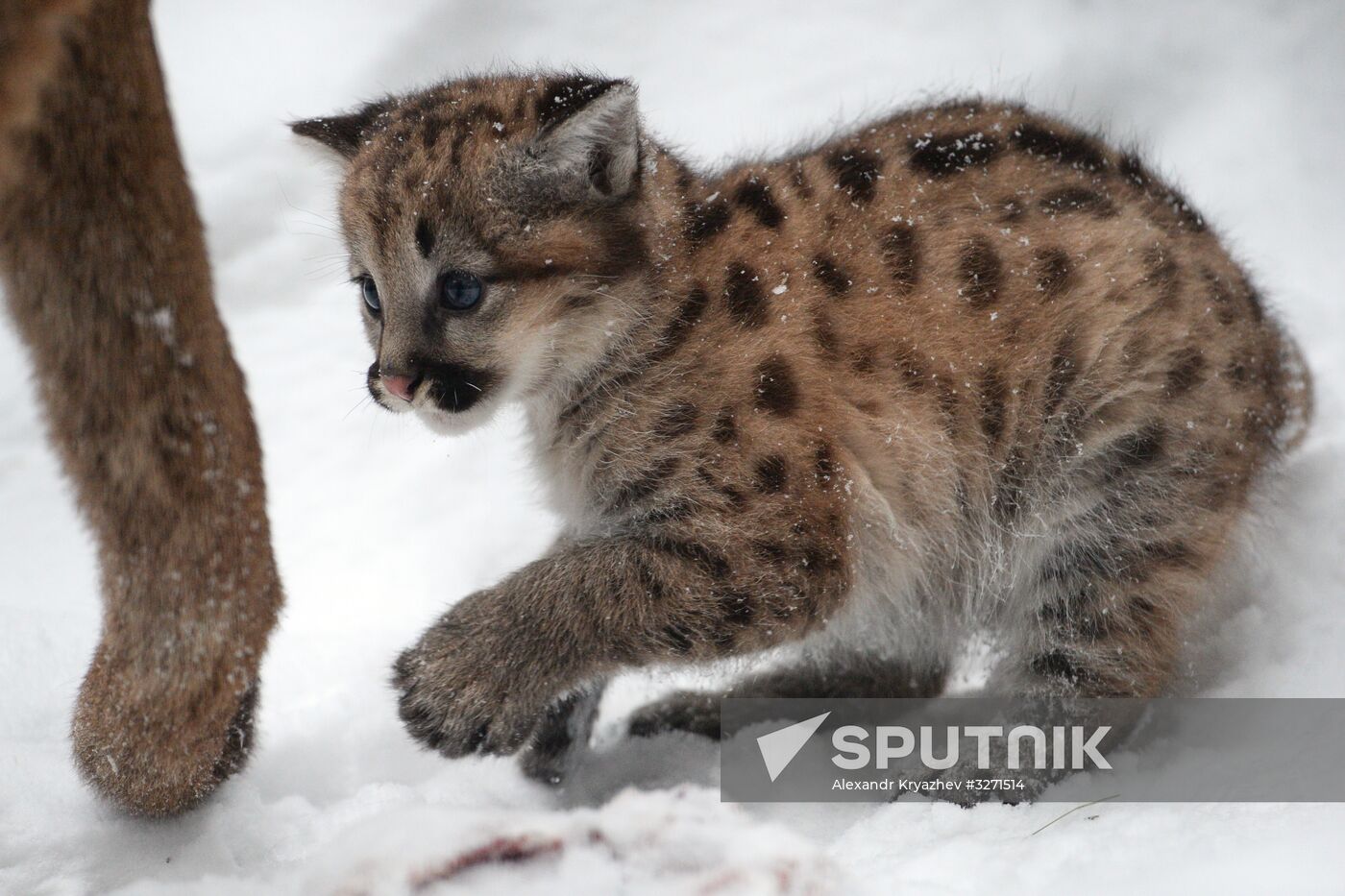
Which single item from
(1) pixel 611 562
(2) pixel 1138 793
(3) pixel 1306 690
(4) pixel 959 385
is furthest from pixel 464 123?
(3) pixel 1306 690

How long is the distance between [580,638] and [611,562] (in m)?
0.21

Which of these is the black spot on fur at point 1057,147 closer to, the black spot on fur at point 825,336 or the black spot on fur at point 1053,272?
the black spot on fur at point 1053,272

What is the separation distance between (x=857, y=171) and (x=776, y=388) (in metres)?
0.80

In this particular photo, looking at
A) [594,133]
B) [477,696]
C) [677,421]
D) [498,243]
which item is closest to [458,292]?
[498,243]

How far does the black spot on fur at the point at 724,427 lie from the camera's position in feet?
10.9

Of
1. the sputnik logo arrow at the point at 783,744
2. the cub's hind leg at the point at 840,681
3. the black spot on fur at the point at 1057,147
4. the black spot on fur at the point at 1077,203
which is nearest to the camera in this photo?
the sputnik logo arrow at the point at 783,744

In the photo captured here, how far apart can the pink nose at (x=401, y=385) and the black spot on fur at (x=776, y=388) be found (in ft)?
2.88

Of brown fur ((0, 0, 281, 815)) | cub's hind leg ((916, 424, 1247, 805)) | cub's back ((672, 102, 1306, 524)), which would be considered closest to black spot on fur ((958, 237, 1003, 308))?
cub's back ((672, 102, 1306, 524))

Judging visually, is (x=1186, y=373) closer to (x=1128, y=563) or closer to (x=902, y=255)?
(x=1128, y=563)

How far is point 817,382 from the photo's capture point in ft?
11.2

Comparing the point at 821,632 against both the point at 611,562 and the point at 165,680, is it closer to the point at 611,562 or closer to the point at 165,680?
the point at 611,562

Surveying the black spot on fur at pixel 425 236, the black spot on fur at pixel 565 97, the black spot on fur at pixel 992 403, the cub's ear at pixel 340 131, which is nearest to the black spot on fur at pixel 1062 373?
the black spot on fur at pixel 992 403

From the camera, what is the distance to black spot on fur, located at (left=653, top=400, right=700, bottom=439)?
3.38 metres

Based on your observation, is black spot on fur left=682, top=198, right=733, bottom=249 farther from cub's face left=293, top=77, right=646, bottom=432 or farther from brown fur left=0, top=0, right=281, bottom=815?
brown fur left=0, top=0, right=281, bottom=815
